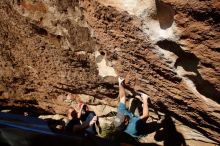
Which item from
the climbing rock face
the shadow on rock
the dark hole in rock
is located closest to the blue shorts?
the climbing rock face

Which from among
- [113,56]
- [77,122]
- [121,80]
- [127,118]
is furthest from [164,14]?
[77,122]

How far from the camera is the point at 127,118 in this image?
12.1 ft

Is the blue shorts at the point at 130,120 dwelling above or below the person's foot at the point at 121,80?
below

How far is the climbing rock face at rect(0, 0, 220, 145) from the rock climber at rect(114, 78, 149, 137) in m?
0.11

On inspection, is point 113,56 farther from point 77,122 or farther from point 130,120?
point 77,122

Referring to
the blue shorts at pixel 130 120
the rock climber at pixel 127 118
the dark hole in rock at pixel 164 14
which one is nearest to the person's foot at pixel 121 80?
the rock climber at pixel 127 118

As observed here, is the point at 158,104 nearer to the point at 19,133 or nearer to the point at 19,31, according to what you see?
the point at 19,133

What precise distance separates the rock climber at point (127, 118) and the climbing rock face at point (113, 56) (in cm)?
11

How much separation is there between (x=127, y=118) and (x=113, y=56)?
77 cm

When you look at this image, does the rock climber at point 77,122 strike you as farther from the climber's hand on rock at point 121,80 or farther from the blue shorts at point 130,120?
the climber's hand on rock at point 121,80

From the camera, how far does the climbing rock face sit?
254cm

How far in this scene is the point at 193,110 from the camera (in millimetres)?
3188

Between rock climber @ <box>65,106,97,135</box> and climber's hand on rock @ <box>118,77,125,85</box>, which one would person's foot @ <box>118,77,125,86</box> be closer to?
climber's hand on rock @ <box>118,77,125,85</box>

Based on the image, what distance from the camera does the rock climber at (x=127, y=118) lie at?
142 inches
